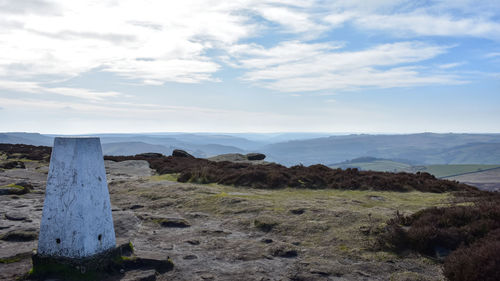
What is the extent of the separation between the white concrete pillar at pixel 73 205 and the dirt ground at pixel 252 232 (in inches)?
35.4

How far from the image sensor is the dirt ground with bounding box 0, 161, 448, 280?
7.02 metres

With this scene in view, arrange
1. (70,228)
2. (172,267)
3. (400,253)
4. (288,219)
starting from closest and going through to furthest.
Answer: (70,228)
(172,267)
(400,253)
(288,219)

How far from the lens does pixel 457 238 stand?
7.91m

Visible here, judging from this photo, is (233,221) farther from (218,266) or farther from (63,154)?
(63,154)

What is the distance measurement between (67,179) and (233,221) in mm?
5889

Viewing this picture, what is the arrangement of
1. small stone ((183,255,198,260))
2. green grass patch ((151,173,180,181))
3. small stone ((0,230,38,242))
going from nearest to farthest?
small stone ((183,255,198,260)), small stone ((0,230,38,242)), green grass patch ((151,173,180,181))

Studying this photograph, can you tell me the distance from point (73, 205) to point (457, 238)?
896 centimetres

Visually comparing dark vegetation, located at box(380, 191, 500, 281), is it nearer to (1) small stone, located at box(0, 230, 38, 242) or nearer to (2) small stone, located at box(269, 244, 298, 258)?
(2) small stone, located at box(269, 244, 298, 258)

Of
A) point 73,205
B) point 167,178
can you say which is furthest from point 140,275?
point 167,178

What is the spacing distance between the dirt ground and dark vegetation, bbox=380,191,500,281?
42cm

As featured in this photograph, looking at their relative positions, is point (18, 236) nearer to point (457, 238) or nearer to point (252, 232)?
point (252, 232)

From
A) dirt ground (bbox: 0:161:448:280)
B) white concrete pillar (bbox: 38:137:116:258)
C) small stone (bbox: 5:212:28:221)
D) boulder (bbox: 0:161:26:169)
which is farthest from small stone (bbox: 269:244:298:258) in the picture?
boulder (bbox: 0:161:26:169)

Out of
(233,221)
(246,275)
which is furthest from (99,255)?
(233,221)

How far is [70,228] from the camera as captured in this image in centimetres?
644
